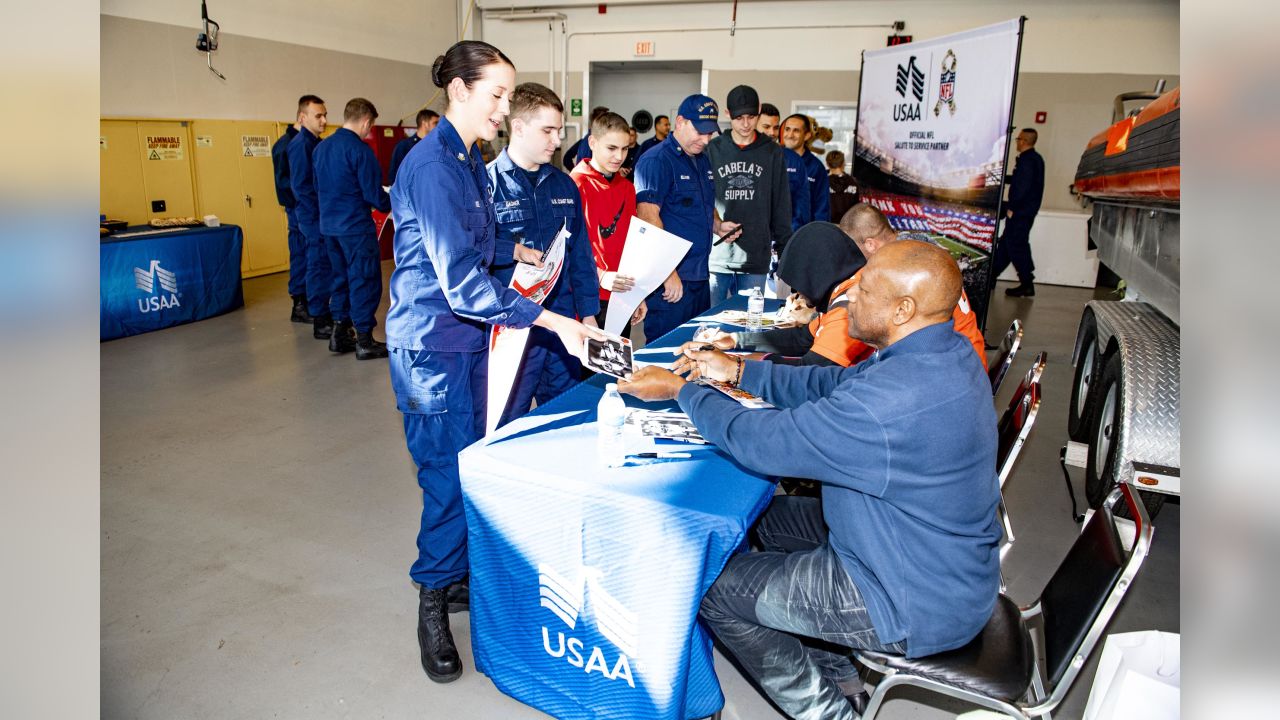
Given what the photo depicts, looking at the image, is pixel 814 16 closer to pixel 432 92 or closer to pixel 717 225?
pixel 432 92

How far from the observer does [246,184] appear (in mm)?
8125

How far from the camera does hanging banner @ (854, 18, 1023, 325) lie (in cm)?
511

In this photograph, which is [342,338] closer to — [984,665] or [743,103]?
[743,103]

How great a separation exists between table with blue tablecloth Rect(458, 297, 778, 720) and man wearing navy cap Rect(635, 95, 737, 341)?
211cm

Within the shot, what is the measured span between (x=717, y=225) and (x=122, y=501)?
3.33m

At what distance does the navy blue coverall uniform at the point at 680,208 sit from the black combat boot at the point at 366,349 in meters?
2.30

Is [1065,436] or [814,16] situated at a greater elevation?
[814,16]

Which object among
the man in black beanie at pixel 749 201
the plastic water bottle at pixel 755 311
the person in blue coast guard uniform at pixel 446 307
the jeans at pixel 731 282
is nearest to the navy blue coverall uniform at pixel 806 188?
the man in black beanie at pixel 749 201

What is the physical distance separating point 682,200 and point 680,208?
45 millimetres

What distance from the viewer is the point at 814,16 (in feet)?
32.9

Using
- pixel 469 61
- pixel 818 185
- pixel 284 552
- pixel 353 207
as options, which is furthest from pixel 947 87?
pixel 284 552

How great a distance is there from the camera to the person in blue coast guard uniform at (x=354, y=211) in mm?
5293
